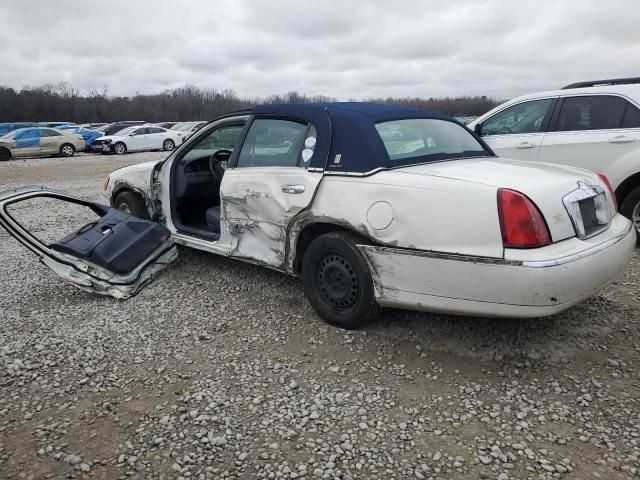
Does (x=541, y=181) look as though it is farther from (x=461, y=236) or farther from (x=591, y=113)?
(x=591, y=113)

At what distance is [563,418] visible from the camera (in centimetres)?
252

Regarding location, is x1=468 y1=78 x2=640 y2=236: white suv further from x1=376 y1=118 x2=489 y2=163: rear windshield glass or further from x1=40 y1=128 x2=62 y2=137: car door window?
x1=40 y1=128 x2=62 y2=137: car door window

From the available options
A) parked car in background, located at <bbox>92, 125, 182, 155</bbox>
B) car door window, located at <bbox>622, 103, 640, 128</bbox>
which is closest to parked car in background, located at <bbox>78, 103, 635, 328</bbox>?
car door window, located at <bbox>622, 103, 640, 128</bbox>

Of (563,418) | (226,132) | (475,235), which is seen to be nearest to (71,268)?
(226,132)

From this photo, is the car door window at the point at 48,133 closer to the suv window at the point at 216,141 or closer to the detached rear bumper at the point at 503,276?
the suv window at the point at 216,141

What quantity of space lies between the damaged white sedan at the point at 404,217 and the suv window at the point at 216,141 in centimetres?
3

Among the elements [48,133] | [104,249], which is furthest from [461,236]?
[48,133]

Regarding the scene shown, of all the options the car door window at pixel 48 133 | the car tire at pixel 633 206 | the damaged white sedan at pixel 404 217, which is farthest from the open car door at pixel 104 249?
the car door window at pixel 48 133

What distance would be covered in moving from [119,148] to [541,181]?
23876mm

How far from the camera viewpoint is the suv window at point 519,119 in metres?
5.73

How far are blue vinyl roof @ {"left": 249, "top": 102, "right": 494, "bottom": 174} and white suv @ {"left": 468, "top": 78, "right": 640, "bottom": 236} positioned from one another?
2.10 m

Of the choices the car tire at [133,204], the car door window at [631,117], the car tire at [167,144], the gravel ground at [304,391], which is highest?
the car door window at [631,117]

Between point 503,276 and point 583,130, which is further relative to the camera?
point 583,130

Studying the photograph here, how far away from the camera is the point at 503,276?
264cm
